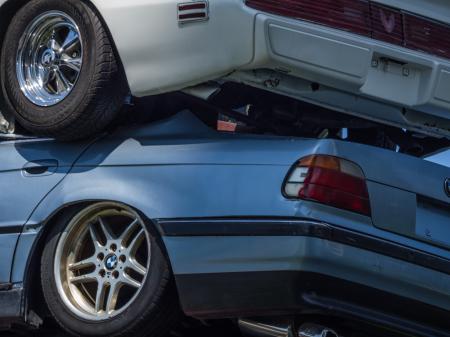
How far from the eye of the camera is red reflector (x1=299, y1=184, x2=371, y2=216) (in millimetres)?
3652

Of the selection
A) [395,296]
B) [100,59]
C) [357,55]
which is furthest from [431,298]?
[100,59]

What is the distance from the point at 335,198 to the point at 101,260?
1.24 meters

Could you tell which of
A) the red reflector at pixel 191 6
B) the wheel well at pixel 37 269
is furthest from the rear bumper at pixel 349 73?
the wheel well at pixel 37 269

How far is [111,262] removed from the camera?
164 inches

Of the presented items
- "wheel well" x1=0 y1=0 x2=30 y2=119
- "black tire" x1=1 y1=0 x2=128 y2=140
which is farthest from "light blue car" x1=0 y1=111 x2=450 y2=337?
"wheel well" x1=0 y1=0 x2=30 y2=119

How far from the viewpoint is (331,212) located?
3.66 m

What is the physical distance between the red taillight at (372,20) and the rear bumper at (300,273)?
0.98 m

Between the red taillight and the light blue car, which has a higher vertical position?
Answer: the red taillight

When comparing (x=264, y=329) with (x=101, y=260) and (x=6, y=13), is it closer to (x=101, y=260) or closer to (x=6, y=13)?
(x=101, y=260)

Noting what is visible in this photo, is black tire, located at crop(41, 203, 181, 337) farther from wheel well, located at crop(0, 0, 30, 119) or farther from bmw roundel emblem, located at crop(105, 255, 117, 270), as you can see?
wheel well, located at crop(0, 0, 30, 119)

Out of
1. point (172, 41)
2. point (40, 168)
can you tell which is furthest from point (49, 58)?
point (172, 41)

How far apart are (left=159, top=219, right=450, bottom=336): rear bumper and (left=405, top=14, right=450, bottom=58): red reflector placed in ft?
3.45

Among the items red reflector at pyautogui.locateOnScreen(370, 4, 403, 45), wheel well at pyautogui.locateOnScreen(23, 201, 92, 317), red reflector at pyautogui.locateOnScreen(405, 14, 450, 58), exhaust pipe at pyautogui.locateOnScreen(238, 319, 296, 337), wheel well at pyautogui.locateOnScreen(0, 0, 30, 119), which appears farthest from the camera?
wheel well at pyautogui.locateOnScreen(0, 0, 30, 119)

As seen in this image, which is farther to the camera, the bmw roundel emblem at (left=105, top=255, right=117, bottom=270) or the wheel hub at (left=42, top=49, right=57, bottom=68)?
the wheel hub at (left=42, top=49, right=57, bottom=68)
